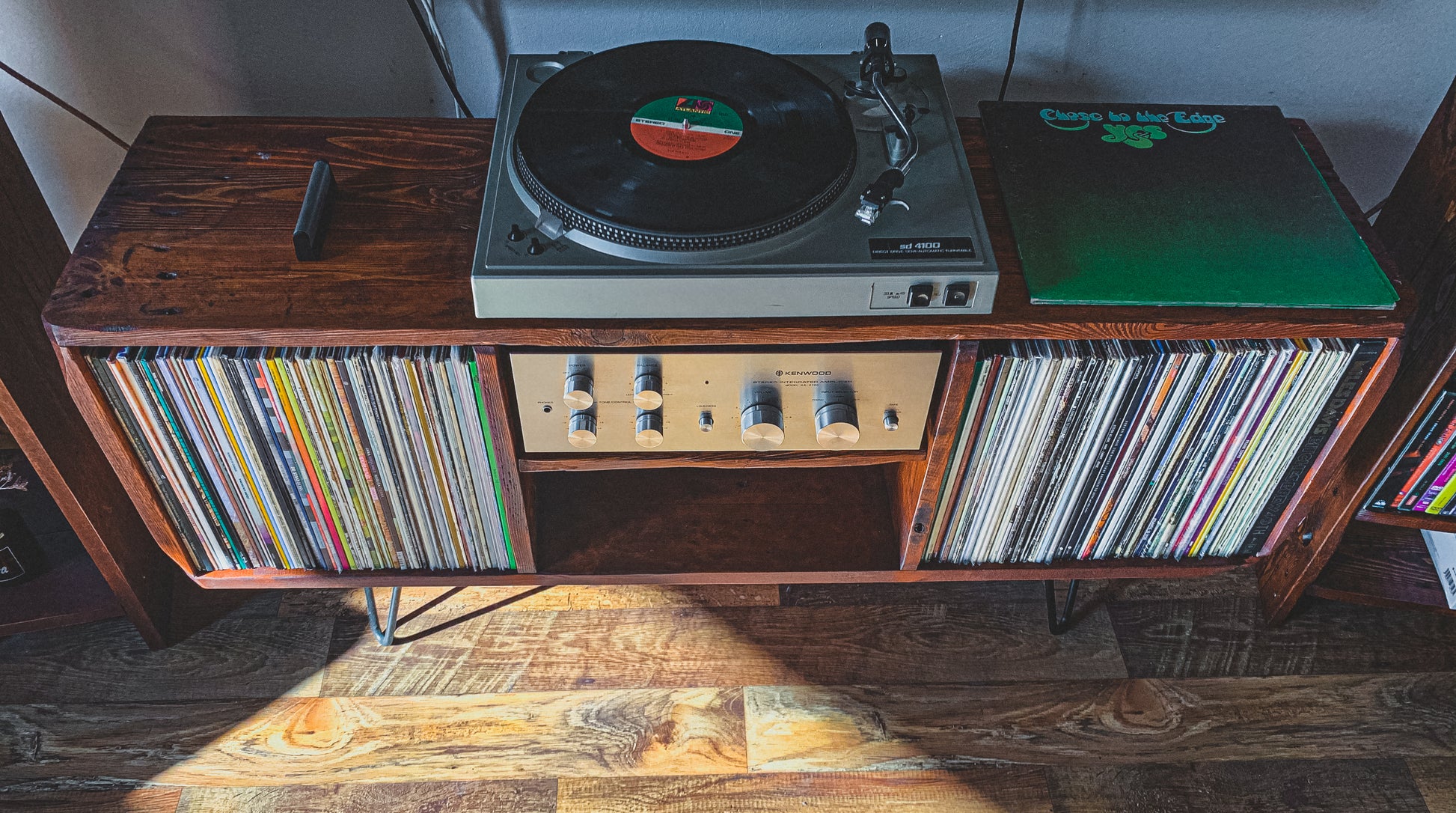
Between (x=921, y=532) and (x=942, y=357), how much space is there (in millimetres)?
274

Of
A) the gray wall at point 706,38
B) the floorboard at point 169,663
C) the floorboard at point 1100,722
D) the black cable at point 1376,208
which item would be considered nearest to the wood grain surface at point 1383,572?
the floorboard at point 1100,722

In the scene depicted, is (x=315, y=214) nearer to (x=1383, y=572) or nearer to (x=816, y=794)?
(x=816, y=794)

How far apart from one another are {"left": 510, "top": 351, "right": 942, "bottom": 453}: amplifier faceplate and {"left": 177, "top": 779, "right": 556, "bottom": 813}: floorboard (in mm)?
505

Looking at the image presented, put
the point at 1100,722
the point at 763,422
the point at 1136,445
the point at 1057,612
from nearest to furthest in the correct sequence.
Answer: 1. the point at 763,422
2. the point at 1136,445
3. the point at 1100,722
4. the point at 1057,612

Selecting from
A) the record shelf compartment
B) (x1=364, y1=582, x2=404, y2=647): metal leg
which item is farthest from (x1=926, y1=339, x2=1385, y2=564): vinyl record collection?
(x1=364, y1=582, x2=404, y2=647): metal leg

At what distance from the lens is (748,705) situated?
5.03 ft

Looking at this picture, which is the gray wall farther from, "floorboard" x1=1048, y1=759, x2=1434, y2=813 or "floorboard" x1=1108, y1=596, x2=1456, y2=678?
"floorboard" x1=1048, y1=759, x2=1434, y2=813

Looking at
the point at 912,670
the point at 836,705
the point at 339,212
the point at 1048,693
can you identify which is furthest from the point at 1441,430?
the point at 339,212

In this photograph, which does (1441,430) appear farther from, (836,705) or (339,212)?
(339,212)

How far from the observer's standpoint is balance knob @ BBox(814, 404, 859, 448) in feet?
3.83

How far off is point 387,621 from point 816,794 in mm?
668

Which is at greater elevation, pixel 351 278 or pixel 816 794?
pixel 351 278

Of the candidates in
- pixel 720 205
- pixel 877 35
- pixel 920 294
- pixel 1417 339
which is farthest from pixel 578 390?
pixel 1417 339

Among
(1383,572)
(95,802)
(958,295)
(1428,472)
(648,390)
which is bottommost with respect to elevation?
(95,802)
